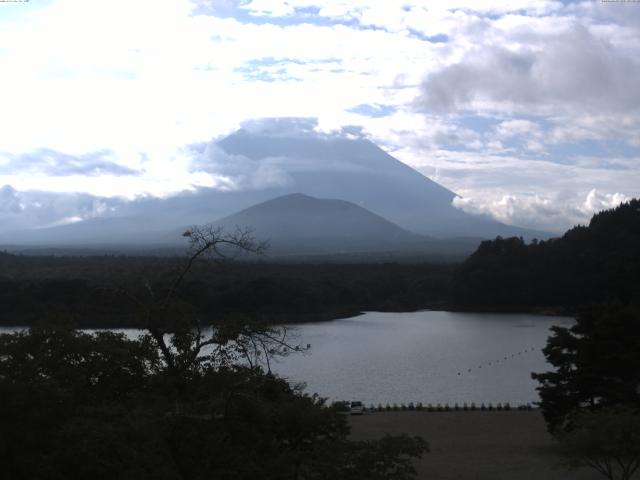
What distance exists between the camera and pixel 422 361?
21.3m

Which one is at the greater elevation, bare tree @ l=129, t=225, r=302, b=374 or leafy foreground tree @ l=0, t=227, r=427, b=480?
bare tree @ l=129, t=225, r=302, b=374

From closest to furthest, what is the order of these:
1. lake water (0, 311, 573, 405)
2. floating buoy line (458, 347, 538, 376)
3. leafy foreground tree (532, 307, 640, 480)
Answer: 1. leafy foreground tree (532, 307, 640, 480)
2. lake water (0, 311, 573, 405)
3. floating buoy line (458, 347, 538, 376)

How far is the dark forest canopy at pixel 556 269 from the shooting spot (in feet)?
123

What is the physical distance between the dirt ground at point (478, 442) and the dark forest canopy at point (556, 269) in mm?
25213

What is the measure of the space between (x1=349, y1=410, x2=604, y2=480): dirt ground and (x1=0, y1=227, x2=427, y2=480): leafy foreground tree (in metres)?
3.71

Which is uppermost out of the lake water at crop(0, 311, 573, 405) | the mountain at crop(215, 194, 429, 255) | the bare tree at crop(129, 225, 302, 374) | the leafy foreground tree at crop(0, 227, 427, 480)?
the mountain at crop(215, 194, 429, 255)

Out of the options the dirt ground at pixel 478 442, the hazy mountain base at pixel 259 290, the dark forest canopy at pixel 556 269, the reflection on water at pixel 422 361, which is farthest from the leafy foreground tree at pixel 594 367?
the dark forest canopy at pixel 556 269

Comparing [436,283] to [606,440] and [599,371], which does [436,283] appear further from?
[606,440]

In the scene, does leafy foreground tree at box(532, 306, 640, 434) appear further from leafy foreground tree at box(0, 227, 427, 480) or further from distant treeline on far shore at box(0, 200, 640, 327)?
distant treeline on far shore at box(0, 200, 640, 327)

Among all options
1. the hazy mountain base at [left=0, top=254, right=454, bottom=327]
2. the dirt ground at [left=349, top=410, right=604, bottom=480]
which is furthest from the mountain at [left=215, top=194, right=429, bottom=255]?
the dirt ground at [left=349, top=410, right=604, bottom=480]

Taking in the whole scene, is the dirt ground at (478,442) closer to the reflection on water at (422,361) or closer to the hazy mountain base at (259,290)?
the reflection on water at (422,361)

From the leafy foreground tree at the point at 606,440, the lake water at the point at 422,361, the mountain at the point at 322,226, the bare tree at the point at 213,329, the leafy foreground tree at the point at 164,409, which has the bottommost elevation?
the lake water at the point at 422,361

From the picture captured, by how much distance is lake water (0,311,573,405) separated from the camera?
1688 centimetres

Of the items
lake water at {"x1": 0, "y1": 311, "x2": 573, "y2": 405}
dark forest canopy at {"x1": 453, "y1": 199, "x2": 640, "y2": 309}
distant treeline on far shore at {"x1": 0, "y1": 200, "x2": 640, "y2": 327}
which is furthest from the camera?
dark forest canopy at {"x1": 453, "y1": 199, "x2": 640, "y2": 309}
